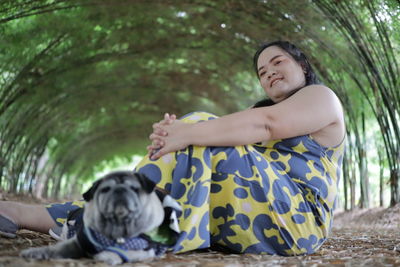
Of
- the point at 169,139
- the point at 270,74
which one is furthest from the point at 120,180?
the point at 270,74

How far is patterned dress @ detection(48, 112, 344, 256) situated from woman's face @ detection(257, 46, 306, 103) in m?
0.28

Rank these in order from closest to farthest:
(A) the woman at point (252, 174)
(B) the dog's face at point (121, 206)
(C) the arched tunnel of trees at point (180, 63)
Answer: (B) the dog's face at point (121, 206), (A) the woman at point (252, 174), (C) the arched tunnel of trees at point (180, 63)

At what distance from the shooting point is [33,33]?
6184 mm

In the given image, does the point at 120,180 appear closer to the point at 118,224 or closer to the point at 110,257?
the point at 118,224

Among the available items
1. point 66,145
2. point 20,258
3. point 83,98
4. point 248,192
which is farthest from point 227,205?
point 66,145

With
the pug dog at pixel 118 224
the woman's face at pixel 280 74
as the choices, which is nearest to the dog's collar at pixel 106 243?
the pug dog at pixel 118 224

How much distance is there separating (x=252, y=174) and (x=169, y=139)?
349 mm

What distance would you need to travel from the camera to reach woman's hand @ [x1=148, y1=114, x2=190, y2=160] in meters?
1.80

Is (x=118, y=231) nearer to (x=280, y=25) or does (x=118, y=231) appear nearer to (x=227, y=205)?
(x=227, y=205)

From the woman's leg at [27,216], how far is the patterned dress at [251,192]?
1.4 inches

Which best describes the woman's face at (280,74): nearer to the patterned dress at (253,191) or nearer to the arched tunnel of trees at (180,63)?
the patterned dress at (253,191)

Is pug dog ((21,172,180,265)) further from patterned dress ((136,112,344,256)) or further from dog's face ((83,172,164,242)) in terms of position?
patterned dress ((136,112,344,256))

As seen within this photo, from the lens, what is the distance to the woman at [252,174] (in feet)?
5.90

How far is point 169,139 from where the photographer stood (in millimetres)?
1804
